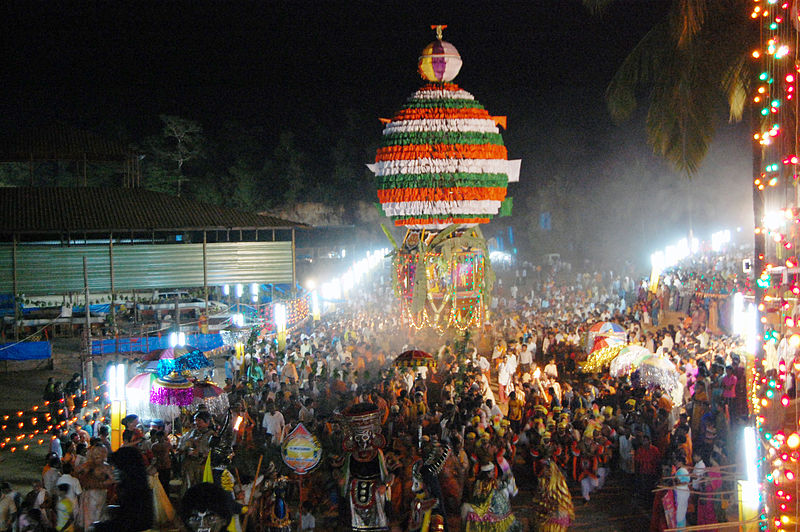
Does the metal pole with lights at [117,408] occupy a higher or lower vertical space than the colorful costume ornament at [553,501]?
higher

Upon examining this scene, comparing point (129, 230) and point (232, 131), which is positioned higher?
point (232, 131)

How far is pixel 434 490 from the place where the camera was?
8828 millimetres

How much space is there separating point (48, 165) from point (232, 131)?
947 centimetres

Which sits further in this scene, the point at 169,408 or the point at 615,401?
the point at 169,408

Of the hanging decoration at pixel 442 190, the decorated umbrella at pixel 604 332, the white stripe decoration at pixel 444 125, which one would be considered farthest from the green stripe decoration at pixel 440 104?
the decorated umbrella at pixel 604 332

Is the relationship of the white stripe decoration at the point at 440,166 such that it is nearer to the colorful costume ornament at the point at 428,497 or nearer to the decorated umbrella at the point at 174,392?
the colorful costume ornament at the point at 428,497

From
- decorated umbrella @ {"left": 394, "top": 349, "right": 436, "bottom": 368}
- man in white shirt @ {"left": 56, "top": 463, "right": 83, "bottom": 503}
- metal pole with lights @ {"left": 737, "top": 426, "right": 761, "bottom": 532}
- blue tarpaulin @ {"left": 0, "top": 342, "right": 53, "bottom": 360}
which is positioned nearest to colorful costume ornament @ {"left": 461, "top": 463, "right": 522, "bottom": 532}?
metal pole with lights @ {"left": 737, "top": 426, "right": 761, "bottom": 532}

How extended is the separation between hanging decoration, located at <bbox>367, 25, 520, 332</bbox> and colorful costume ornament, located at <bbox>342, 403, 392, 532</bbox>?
422 centimetres

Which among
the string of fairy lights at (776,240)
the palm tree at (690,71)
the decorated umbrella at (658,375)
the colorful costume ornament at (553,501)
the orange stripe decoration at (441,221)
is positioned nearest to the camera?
the string of fairy lights at (776,240)

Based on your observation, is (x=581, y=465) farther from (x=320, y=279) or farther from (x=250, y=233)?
(x=320, y=279)

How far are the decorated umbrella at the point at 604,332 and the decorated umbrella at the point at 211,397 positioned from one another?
7.05 m

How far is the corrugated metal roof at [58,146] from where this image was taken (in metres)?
24.4

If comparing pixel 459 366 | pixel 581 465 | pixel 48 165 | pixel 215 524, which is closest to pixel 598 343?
pixel 459 366

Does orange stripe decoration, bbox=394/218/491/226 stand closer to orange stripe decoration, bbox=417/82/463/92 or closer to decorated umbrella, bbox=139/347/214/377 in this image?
orange stripe decoration, bbox=417/82/463/92
